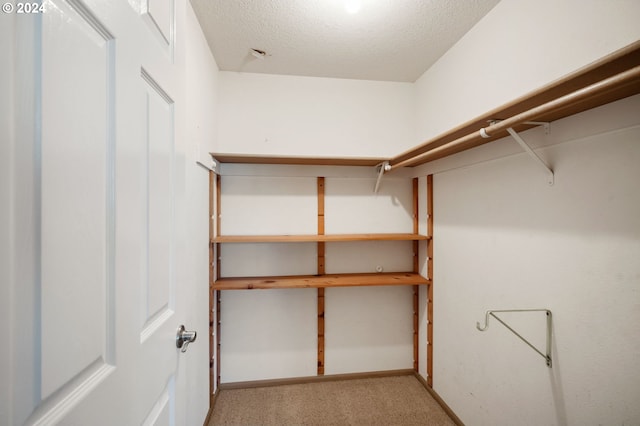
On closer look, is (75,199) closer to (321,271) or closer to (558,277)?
(558,277)

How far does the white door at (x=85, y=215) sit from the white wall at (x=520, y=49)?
1481 mm

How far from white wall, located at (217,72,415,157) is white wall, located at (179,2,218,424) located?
23 centimetres

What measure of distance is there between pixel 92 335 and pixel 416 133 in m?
2.39

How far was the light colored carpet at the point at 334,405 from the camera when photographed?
1762mm

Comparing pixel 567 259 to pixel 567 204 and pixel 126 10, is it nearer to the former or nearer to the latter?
pixel 567 204

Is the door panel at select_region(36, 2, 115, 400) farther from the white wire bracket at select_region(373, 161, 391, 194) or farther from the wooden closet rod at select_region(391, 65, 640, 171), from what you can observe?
the white wire bracket at select_region(373, 161, 391, 194)

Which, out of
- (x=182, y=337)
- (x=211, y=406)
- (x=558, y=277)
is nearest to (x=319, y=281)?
(x=211, y=406)

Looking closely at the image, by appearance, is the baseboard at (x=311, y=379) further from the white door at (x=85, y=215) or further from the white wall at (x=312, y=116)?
the white wall at (x=312, y=116)

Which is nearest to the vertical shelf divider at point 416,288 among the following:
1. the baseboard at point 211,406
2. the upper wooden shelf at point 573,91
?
the upper wooden shelf at point 573,91

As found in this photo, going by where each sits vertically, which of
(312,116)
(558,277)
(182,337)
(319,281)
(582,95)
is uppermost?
(312,116)

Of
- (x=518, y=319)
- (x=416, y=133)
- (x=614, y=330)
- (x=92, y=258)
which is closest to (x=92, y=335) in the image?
(x=92, y=258)

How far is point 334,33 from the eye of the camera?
164 centimetres

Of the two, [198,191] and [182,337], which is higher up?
[198,191]

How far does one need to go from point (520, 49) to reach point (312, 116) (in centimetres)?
137
